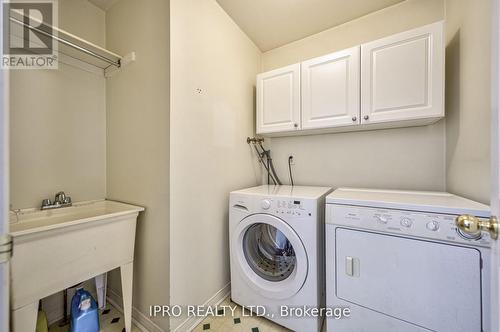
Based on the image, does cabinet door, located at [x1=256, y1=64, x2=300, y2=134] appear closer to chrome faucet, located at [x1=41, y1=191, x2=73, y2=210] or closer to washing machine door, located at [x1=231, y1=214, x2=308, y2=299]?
washing machine door, located at [x1=231, y1=214, x2=308, y2=299]

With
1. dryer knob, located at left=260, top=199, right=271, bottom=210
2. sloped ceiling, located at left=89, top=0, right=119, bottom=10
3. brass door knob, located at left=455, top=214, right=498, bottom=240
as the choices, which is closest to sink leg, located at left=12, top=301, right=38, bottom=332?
dryer knob, located at left=260, top=199, right=271, bottom=210

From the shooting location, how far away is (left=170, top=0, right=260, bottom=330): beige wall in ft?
4.05

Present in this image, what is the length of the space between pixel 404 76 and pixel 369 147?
60cm

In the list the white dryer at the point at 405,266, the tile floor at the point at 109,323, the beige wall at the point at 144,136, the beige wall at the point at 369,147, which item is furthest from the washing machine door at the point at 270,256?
A: the tile floor at the point at 109,323

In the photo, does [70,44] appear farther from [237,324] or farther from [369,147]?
[369,147]

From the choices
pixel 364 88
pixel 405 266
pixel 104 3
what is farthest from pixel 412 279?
pixel 104 3

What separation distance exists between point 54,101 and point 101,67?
0.46 m

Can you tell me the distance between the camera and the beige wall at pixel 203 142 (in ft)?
4.05

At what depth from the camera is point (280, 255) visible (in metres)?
1.50

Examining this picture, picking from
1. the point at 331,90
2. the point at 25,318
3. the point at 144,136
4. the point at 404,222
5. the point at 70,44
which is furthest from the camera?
the point at 331,90

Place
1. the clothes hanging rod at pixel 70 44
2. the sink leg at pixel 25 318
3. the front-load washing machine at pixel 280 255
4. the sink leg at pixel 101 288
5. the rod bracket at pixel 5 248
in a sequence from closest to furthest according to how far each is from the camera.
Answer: the rod bracket at pixel 5 248, the sink leg at pixel 25 318, the clothes hanging rod at pixel 70 44, the front-load washing machine at pixel 280 255, the sink leg at pixel 101 288

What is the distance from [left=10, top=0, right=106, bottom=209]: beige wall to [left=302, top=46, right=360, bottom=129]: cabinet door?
1.81 meters

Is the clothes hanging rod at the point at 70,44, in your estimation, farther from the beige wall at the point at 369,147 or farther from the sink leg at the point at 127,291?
the beige wall at the point at 369,147

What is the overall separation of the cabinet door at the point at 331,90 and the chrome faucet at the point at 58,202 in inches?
78.3
